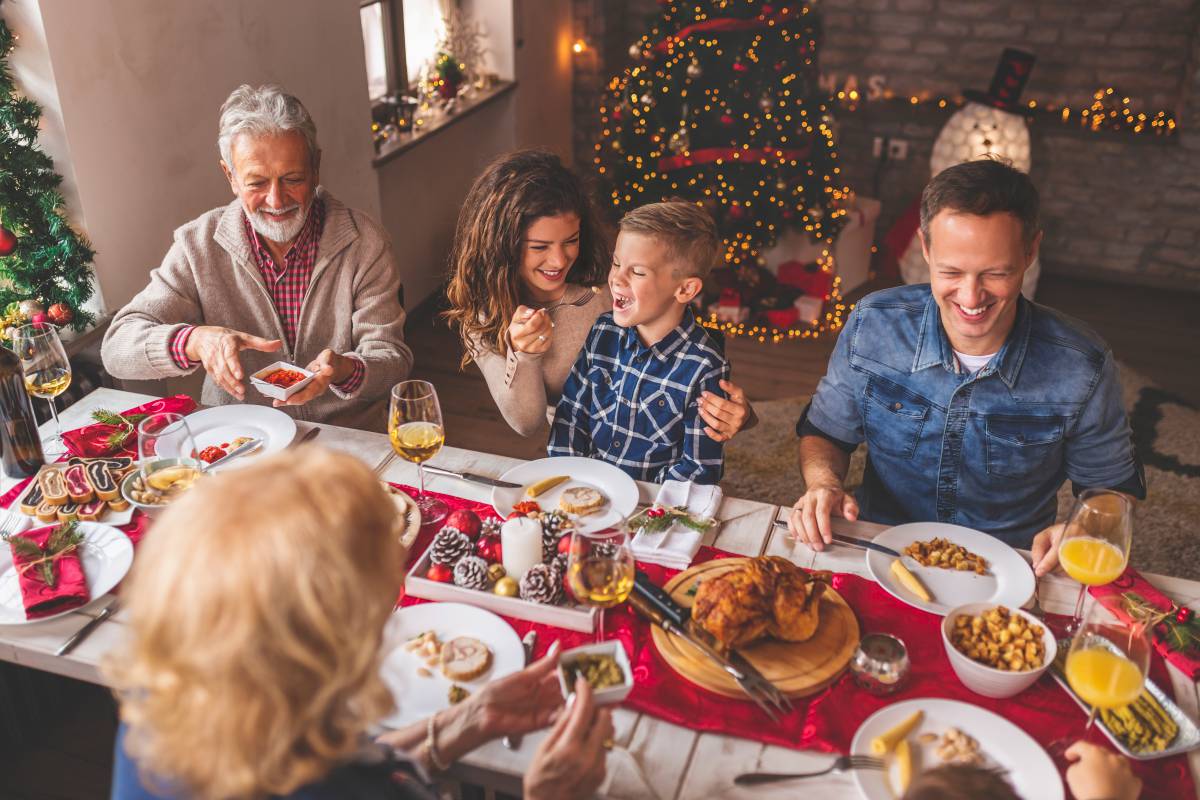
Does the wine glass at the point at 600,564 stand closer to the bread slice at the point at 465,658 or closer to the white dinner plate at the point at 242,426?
the bread slice at the point at 465,658

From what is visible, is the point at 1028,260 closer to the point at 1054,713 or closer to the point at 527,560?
the point at 1054,713

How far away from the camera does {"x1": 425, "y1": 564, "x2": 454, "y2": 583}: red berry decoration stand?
5.02 feet

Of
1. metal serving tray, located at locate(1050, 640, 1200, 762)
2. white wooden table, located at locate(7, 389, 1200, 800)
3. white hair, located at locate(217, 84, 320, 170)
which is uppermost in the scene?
white hair, located at locate(217, 84, 320, 170)

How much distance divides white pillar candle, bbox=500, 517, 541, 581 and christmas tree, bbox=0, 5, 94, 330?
1704 mm

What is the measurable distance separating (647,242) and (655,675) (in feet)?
3.22

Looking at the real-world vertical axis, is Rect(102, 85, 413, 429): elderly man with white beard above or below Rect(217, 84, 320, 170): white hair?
below

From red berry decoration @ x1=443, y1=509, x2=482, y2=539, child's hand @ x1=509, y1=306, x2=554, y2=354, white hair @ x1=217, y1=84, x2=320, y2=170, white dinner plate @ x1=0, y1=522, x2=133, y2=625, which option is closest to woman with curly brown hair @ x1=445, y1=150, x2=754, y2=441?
child's hand @ x1=509, y1=306, x2=554, y2=354

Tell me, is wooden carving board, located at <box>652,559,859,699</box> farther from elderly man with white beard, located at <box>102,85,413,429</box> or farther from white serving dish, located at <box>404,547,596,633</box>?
elderly man with white beard, located at <box>102,85,413,429</box>

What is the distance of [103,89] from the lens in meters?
2.60

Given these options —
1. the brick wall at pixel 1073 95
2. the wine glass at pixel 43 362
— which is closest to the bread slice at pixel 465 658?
the wine glass at pixel 43 362

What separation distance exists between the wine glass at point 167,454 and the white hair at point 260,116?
825mm

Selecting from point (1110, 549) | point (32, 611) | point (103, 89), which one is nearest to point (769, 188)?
point (103, 89)

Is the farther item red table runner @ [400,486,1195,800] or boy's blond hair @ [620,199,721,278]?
boy's blond hair @ [620,199,721,278]

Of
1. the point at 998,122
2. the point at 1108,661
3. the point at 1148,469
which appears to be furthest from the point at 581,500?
the point at 998,122
